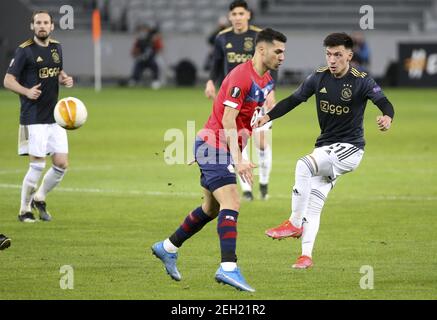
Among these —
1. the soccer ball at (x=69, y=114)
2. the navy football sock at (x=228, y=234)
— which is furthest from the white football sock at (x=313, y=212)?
the soccer ball at (x=69, y=114)

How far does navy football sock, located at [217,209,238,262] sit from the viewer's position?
30.3 feet

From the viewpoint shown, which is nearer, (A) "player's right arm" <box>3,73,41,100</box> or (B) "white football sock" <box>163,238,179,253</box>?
(B) "white football sock" <box>163,238,179,253</box>

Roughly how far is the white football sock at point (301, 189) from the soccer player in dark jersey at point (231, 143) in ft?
3.40

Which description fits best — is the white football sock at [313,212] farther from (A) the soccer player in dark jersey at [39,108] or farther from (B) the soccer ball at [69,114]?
(A) the soccer player in dark jersey at [39,108]

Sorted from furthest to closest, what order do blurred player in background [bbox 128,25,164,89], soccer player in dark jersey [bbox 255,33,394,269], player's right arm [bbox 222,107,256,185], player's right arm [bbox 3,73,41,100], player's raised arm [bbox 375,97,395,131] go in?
blurred player in background [bbox 128,25,164,89] < player's right arm [bbox 3,73,41,100] < soccer player in dark jersey [bbox 255,33,394,269] < player's raised arm [bbox 375,97,395,131] < player's right arm [bbox 222,107,256,185]

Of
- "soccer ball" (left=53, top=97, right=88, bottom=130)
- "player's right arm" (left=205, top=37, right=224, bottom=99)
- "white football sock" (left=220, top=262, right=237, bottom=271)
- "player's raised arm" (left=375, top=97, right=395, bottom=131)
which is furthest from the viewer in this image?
"player's right arm" (left=205, top=37, right=224, bottom=99)

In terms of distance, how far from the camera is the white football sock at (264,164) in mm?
15539

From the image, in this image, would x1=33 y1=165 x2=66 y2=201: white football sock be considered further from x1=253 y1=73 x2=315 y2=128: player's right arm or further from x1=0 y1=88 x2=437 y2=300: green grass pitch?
x1=253 y1=73 x2=315 y2=128: player's right arm

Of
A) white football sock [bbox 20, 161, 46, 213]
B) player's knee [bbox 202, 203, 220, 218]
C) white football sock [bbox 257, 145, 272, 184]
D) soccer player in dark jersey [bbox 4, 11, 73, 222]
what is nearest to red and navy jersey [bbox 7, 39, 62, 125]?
soccer player in dark jersey [bbox 4, 11, 73, 222]

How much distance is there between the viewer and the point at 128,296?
8930mm

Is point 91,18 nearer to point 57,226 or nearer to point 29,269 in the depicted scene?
A: point 57,226

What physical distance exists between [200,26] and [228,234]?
118 ft

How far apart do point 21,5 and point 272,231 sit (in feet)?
108

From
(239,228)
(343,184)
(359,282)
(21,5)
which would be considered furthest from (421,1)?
(359,282)
